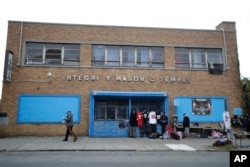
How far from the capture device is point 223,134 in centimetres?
1956

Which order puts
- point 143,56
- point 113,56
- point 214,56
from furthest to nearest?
point 214,56
point 143,56
point 113,56

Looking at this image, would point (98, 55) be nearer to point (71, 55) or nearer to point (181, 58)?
point (71, 55)

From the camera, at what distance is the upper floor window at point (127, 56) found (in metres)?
20.6

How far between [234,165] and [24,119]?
1593 cm

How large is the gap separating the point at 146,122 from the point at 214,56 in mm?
7702

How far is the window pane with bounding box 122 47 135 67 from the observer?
20.7 meters

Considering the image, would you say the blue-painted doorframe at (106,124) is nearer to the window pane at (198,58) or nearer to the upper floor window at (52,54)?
the upper floor window at (52,54)

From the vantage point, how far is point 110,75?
2008 centimetres

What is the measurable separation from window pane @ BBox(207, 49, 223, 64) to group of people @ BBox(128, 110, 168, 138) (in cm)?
627

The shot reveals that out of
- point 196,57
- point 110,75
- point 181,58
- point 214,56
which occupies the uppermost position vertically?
point 214,56

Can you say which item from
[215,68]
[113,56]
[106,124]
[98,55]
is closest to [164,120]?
[106,124]

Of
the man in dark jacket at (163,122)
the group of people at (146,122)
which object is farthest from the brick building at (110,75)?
the man in dark jacket at (163,122)

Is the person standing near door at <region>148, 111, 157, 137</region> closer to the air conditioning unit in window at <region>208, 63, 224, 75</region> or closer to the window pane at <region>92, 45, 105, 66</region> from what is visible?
the window pane at <region>92, 45, 105, 66</region>

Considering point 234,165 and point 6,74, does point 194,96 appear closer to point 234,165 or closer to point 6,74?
point 6,74
